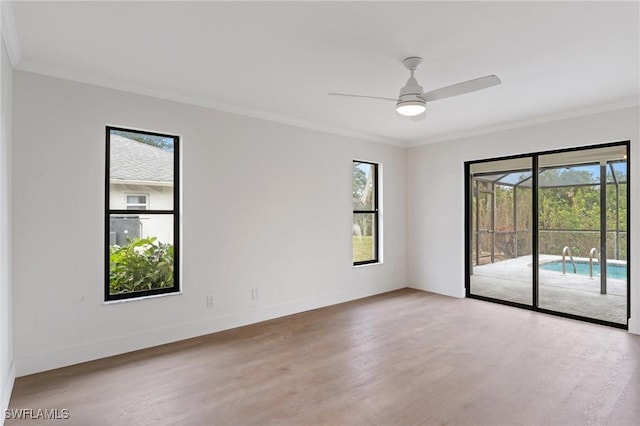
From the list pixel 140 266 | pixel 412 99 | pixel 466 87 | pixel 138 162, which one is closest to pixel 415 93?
pixel 412 99

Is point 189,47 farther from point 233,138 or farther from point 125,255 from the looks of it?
point 125,255

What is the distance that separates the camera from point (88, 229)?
331 centimetres

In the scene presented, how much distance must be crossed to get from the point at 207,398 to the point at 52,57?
2.90m

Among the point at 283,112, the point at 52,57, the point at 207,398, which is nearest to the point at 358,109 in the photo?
the point at 283,112

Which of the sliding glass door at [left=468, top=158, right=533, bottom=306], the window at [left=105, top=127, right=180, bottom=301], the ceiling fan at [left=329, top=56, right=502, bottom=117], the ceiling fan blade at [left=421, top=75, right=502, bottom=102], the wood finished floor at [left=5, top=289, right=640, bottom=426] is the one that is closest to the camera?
the wood finished floor at [left=5, top=289, right=640, bottom=426]

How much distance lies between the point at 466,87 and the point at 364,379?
2.42 m

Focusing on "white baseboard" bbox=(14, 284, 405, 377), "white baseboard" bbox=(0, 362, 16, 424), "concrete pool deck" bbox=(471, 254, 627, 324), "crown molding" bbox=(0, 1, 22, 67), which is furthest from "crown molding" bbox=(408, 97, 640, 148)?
"white baseboard" bbox=(0, 362, 16, 424)

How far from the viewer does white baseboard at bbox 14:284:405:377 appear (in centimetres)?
305

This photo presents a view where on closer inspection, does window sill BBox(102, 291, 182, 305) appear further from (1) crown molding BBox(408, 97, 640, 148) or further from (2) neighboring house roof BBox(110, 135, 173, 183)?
(1) crown molding BBox(408, 97, 640, 148)

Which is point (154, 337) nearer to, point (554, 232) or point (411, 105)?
point (411, 105)

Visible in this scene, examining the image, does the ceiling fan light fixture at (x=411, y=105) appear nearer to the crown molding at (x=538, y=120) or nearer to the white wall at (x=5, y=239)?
the crown molding at (x=538, y=120)

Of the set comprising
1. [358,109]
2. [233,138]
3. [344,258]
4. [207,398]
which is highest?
[358,109]

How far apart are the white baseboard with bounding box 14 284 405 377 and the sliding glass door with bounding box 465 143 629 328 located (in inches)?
94.8

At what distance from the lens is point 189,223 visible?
3891 mm
